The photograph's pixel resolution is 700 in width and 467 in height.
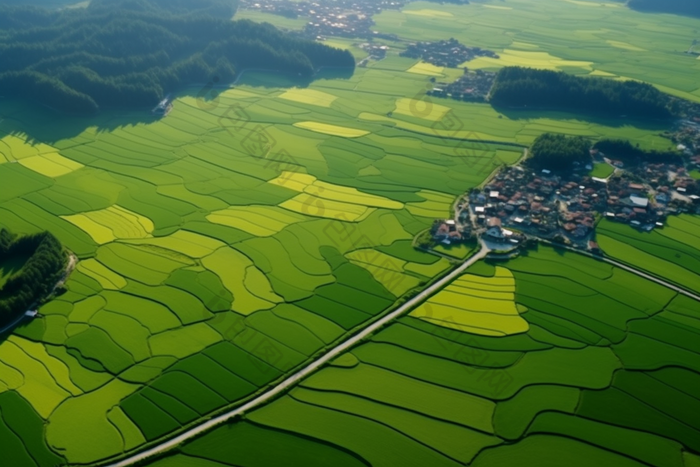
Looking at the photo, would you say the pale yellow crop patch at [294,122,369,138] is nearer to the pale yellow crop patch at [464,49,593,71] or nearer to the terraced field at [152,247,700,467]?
the terraced field at [152,247,700,467]

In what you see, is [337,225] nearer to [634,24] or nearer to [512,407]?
[512,407]

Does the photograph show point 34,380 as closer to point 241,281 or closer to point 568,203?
point 241,281

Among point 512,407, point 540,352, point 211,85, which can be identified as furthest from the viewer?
point 211,85

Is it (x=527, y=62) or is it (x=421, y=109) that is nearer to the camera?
(x=421, y=109)

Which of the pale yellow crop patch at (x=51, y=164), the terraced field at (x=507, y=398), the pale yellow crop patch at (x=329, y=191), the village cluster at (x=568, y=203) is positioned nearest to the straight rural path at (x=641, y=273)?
the village cluster at (x=568, y=203)

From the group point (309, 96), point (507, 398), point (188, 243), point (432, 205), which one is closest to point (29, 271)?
point (188, 243)

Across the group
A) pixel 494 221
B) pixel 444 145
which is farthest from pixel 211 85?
pixel 494 221
